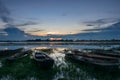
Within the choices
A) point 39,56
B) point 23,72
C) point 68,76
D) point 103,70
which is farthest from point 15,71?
point 103,70

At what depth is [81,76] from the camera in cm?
2114

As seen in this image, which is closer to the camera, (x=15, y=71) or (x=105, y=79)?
(x=105, y=79)

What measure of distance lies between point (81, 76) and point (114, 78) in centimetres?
319

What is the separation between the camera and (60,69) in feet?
80.8

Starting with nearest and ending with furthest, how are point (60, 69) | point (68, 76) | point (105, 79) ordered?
point (105, 79) < point (68, 76) < point (60, 69)

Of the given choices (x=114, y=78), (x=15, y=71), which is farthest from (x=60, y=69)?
(x=114, y=78)

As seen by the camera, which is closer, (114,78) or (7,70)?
(114,78)

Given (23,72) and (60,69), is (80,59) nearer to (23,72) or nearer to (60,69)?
(60,69)

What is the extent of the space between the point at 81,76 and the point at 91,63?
4567 millimetres

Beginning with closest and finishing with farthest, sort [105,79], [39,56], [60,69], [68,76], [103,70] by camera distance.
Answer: [105,79]
[68,76]
[103,70]
[60,69]
[39,56]

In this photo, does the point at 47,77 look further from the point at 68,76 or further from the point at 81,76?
the point at 81,76

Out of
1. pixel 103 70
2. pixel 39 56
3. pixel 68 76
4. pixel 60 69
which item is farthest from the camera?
pixel 39 56

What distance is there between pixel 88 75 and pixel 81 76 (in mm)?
915

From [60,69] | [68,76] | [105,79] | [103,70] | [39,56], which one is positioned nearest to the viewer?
[105,79]
